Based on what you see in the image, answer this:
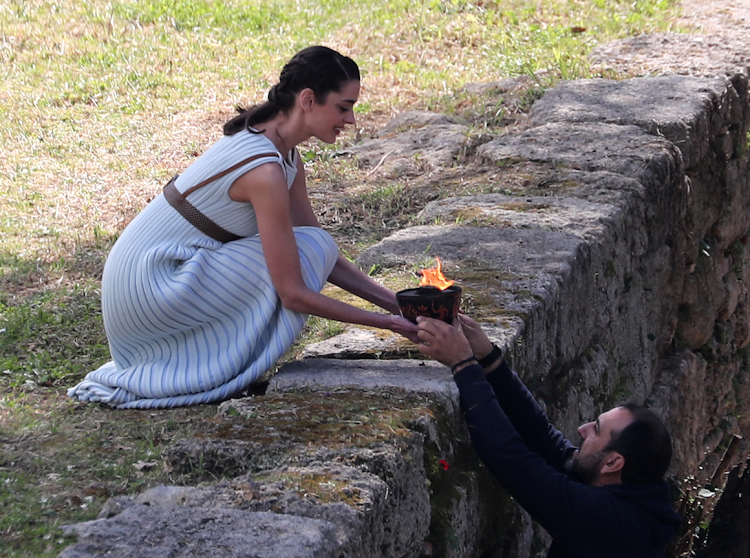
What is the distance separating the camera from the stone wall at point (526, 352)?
182cm

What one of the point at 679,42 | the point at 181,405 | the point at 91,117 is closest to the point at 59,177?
the point at 91,117

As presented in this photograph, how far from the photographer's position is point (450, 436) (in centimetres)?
231

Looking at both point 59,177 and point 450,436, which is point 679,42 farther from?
point 450,436

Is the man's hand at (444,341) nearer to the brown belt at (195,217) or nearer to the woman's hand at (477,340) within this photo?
the woman's hand at (477,340)

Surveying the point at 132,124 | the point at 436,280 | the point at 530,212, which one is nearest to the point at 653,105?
the point at 530,212

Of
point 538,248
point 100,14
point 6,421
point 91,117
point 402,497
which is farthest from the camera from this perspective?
point 100,14

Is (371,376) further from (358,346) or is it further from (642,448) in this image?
(642,448)

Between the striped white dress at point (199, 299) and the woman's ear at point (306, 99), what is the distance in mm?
176

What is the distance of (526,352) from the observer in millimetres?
2889

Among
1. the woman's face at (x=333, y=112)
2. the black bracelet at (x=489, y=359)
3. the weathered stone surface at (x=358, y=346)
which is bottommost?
the weathered stone surface at (x=358, y=346)

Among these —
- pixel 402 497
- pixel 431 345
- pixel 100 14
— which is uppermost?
pixel 100 14

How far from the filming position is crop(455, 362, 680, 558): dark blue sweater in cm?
220

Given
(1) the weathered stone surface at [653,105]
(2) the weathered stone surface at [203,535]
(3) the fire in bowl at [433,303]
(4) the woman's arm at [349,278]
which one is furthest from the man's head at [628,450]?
(1) the weathered stone surface at [653,105]

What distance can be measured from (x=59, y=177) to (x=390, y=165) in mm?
2091
